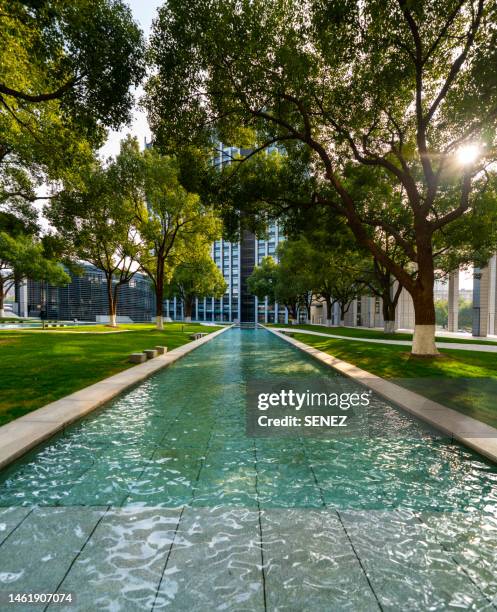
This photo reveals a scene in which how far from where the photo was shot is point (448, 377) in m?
9.93

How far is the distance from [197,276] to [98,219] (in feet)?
48.9

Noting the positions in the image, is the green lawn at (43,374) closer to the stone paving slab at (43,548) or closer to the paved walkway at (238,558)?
the stone paving slab at (43,548)

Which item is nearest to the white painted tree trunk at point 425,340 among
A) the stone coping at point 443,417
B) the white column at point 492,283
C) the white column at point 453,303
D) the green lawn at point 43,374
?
the stone coping at point 443,417

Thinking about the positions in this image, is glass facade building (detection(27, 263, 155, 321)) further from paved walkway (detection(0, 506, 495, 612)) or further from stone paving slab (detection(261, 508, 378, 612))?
stone paving slab (detection(261, 508, 378, 612))

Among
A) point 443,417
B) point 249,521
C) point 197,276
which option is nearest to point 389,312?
point 197,276

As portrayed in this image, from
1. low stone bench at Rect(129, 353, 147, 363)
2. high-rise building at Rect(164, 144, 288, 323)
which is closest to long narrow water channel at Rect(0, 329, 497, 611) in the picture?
low stone bench at Rect(129, 353, 147, 363)

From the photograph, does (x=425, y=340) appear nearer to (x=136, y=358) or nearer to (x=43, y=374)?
(x=136, y=358)

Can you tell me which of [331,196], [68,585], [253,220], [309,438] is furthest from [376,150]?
[68,585]

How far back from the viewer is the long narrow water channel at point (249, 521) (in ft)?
7.82

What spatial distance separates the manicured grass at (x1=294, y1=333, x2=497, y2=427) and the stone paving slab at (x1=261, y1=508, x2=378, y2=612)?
4.41m

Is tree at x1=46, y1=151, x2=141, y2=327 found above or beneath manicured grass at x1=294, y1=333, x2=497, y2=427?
above

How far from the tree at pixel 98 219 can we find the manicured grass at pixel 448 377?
68.6 ft

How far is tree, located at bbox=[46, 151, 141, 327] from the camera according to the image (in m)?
23.8

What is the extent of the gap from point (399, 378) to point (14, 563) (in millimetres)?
9650
